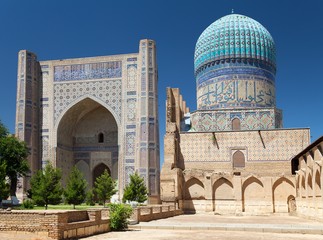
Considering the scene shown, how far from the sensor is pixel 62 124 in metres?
26.1

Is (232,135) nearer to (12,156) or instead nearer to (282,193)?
(282,193)

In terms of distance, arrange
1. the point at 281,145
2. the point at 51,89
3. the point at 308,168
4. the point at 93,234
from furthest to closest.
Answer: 1. the point at 51,89
2. the point at 281,145
3. the point at 308,168
4. the point at 93,234

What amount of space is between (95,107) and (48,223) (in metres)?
19.9

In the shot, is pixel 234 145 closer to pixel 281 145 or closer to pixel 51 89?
pixel 281 145

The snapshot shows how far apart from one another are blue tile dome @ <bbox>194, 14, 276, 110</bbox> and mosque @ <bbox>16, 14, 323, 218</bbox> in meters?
0.06

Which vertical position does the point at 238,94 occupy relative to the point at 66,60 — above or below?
below

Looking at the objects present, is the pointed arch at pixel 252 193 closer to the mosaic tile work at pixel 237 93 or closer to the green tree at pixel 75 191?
the mosaic tile work at pixel 237 93

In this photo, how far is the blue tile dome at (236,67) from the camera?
25.7m

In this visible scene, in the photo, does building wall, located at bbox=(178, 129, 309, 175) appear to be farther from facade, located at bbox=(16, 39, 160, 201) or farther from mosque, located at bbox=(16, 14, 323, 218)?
facade, located at bbox=(16, 39, 160, 201)

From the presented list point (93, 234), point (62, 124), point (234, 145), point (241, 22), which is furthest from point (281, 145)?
point (93, 234)

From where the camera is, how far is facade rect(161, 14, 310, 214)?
65.5 ft

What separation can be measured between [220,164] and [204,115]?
12.3 feet

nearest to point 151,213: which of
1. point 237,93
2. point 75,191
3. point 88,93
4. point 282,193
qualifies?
point 75,191

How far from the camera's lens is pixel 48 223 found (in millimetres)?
7809
